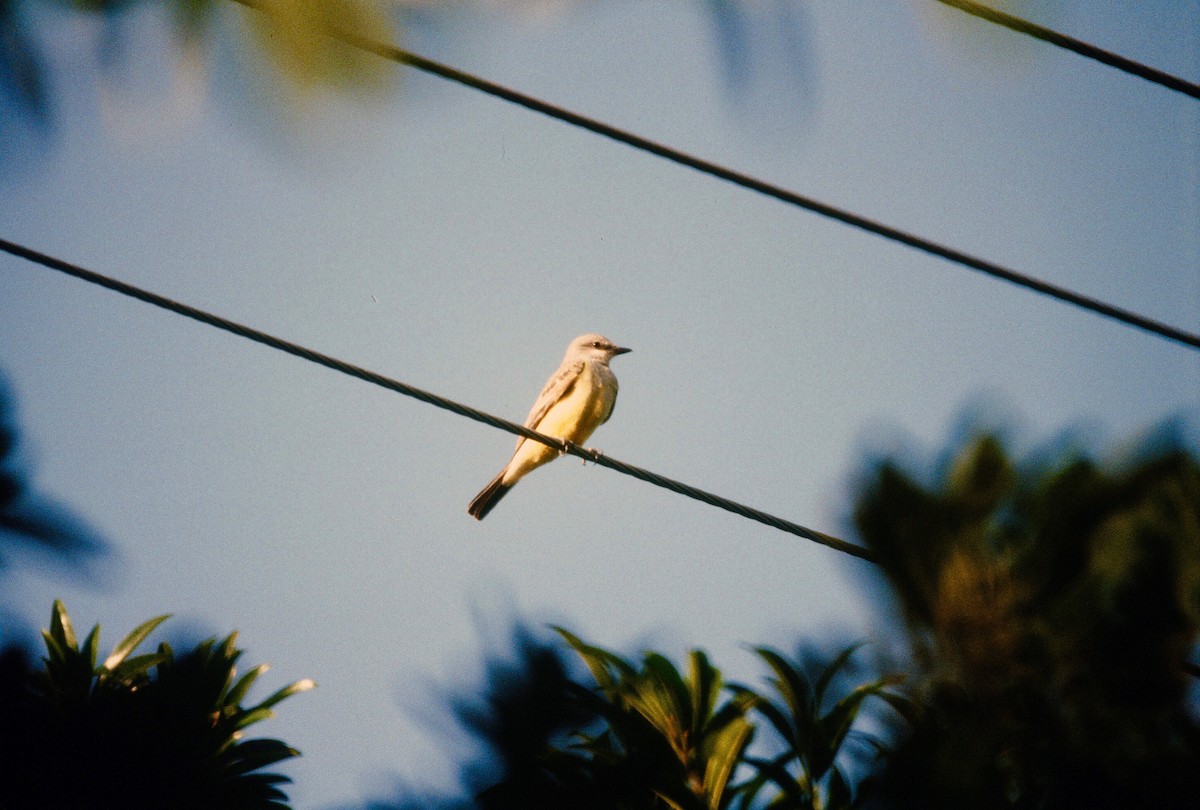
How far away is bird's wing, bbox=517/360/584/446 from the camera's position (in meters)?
8.91

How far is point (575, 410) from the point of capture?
28.3 ft

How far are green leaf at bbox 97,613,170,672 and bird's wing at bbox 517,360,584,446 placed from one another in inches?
146

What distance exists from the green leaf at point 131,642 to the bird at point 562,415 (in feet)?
9.58

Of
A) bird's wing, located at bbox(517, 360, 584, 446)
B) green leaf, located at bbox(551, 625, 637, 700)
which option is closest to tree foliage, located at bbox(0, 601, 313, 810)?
green leaf, located at bbox(551, 625, 637, 700)

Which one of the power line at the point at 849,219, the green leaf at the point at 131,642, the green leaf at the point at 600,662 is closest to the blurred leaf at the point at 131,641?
the green leaf at the point at 131,642

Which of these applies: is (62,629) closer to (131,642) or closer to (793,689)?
(131,642)

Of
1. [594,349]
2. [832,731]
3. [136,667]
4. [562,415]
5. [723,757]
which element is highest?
[594,349]

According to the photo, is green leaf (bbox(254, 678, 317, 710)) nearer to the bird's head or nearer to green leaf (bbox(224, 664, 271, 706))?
green leaf (bbox(224, 664, 271, 706))

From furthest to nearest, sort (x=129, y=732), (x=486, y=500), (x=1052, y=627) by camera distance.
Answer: (x=486, y=500) < (x=129, y=732) < (x=1052, y=627)

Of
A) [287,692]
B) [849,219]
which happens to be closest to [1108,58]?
[849,219]

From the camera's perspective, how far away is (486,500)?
28.1 feet

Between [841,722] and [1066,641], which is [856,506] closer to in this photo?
[1066,641]

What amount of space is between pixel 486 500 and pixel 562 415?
100 centimetres

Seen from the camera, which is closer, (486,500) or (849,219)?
(849,219)
